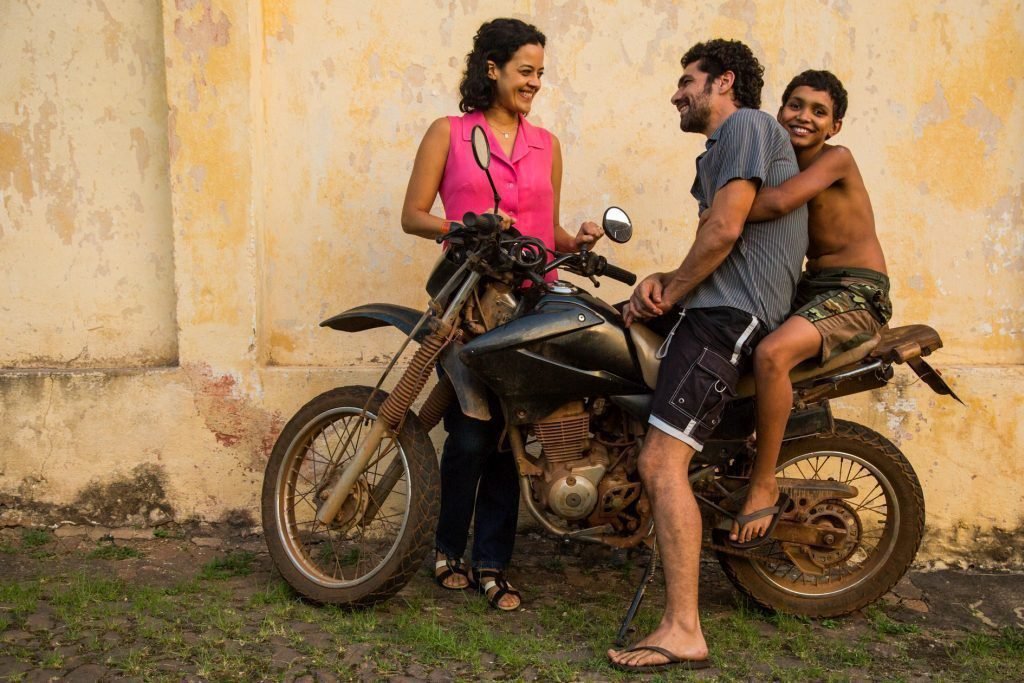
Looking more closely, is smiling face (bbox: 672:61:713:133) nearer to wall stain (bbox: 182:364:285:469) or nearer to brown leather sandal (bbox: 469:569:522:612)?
brown leather sandal (bbox: 469:569:522:612)

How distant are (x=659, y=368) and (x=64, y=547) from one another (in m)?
2.78

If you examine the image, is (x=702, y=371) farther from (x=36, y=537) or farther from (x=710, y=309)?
(x=36, y=537)

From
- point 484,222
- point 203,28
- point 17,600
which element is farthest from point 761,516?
point 203,28

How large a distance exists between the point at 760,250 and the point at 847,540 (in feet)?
3.73

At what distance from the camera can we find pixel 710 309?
11.1 ft

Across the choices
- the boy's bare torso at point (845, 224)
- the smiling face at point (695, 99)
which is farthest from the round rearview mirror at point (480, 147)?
the boy's bare torso at point (845, 224)

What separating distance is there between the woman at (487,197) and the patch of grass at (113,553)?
1.36m

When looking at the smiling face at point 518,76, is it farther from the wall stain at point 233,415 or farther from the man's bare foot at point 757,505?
the wall stain at point 233,415

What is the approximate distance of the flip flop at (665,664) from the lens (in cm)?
323

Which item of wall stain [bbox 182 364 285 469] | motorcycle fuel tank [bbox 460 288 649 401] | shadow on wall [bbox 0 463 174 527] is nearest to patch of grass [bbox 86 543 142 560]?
shadow on wall [bbox 0 463 174 527]

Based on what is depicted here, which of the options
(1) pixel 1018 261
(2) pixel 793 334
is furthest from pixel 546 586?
(1) pixel 1018 261

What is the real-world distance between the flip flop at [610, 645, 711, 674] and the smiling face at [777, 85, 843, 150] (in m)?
1.81

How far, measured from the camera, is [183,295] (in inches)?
179

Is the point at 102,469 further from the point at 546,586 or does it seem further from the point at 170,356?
the point at 546,586
